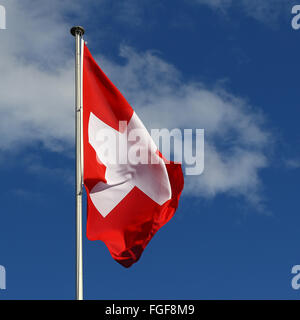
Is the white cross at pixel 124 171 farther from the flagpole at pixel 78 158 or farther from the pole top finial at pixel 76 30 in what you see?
the pole top finial at pixel 76 30

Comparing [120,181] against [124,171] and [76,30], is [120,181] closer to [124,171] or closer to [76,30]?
[124,171]

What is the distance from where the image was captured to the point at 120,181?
16.8 metres

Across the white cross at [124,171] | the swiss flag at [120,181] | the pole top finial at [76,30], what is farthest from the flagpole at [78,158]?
the white cross at [124,171]

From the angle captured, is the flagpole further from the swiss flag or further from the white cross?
the white cross

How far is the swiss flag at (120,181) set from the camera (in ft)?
53.1

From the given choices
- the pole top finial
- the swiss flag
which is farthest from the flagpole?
the swiss flag

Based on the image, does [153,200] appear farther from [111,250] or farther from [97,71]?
[97,71]

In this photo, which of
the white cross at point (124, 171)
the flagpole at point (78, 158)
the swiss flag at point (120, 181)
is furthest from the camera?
the white cross at point (124, 171)

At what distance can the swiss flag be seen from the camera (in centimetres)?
1619

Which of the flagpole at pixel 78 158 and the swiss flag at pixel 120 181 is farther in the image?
the swiss flag at pixel 120 181

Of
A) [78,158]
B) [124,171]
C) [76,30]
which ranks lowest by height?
[124,171]

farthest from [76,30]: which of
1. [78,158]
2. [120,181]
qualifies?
[120,181]
